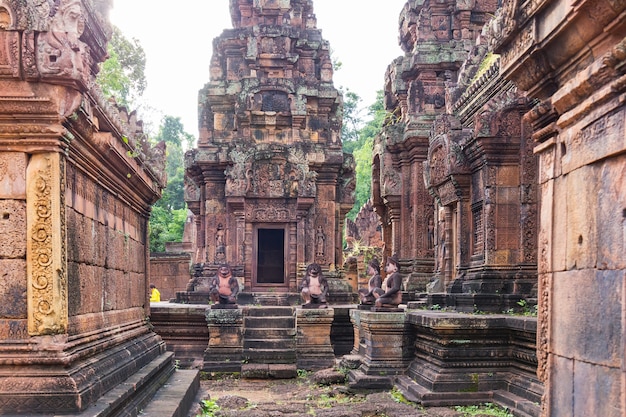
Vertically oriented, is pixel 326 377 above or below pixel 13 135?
below

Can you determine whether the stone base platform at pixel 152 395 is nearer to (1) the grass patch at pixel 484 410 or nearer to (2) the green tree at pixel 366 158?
(1) the grass patch at pixel 484 410

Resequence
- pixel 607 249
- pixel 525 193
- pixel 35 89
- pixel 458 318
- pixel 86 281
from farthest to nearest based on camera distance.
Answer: pixel 525 193
pixel 458 318
pixel 86 281
pixel 35 89
pixel 607 249

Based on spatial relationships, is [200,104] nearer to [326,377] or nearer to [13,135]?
[326,377]

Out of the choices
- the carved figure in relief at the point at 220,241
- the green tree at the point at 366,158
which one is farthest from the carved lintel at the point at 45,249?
the green tree at the point at 366,158

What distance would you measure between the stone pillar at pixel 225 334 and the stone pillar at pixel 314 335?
3.76 ft

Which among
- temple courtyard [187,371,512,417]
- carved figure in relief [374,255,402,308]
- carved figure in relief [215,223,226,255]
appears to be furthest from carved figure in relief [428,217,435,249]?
carved figure in relief [374,255,402,308]

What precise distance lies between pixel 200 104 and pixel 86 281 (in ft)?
41.6

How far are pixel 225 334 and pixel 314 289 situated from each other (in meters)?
1.90

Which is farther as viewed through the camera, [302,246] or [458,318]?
[302,246]

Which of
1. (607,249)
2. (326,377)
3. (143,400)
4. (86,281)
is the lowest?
(326,377)

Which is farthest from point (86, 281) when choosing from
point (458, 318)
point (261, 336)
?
point (261, 336)

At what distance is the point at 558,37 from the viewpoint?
3420 millimetres

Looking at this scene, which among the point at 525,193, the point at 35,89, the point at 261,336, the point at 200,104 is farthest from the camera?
the point at 200,104

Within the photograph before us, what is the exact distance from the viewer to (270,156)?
15359mm
